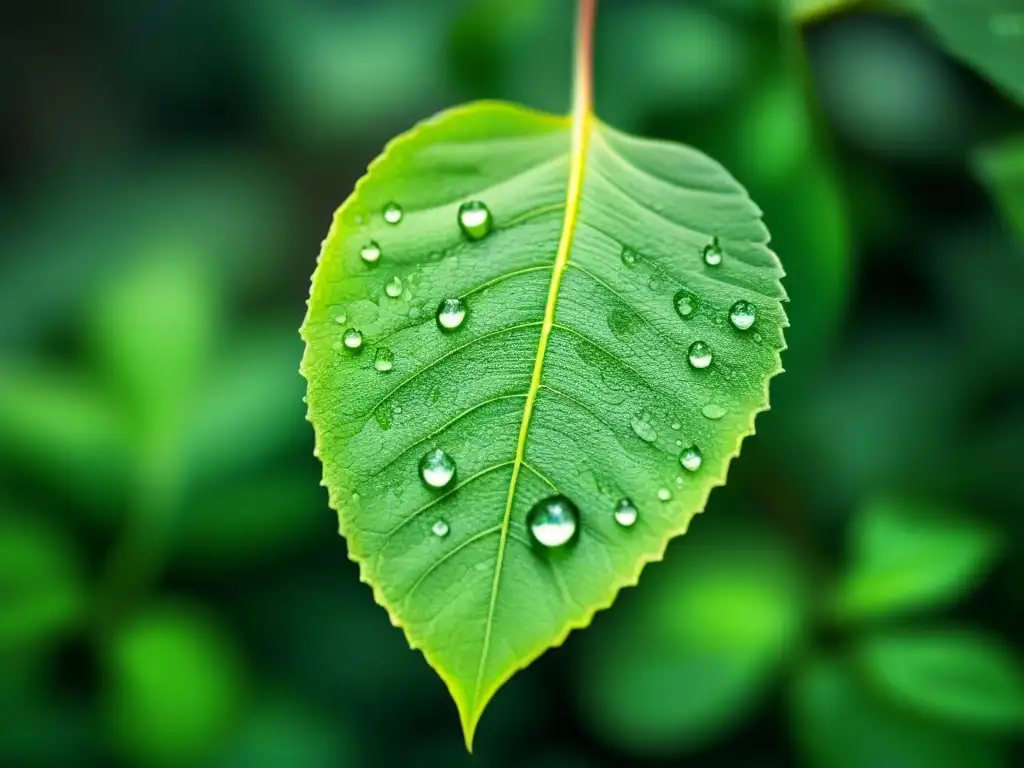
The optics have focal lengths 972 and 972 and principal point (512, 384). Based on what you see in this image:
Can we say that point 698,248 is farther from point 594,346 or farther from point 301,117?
point 301,117

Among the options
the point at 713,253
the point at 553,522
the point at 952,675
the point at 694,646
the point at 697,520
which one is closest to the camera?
the point at 553,522

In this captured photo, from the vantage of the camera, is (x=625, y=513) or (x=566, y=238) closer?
(x=625, y=513)

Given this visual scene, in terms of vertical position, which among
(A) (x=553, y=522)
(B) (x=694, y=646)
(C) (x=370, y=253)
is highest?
(C) (x=370, y=253)

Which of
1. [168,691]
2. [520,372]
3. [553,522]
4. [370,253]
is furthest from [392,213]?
[168,691]

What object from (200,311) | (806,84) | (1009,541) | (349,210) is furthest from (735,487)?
(200,311)

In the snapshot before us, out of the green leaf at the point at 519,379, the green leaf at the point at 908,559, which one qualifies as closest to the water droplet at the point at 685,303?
the green leaf at the point at 519,379

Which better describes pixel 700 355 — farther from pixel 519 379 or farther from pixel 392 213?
pixel 392 213
